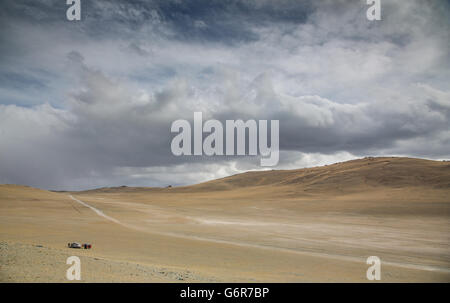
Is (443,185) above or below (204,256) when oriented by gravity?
above

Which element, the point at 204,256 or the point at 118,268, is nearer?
the point at 118,268

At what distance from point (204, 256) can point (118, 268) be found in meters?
6.80

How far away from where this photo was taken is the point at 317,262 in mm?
16156

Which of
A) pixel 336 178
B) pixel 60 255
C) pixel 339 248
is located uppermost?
pixel 336 178

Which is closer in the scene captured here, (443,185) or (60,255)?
(60,255)

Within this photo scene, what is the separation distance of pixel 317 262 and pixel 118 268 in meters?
10.00

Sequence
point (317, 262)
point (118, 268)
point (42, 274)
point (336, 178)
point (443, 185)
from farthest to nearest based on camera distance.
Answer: point (336, 178) < point (443, 185) < point (317, 262) < point (118, 268) < point (42, 274)
